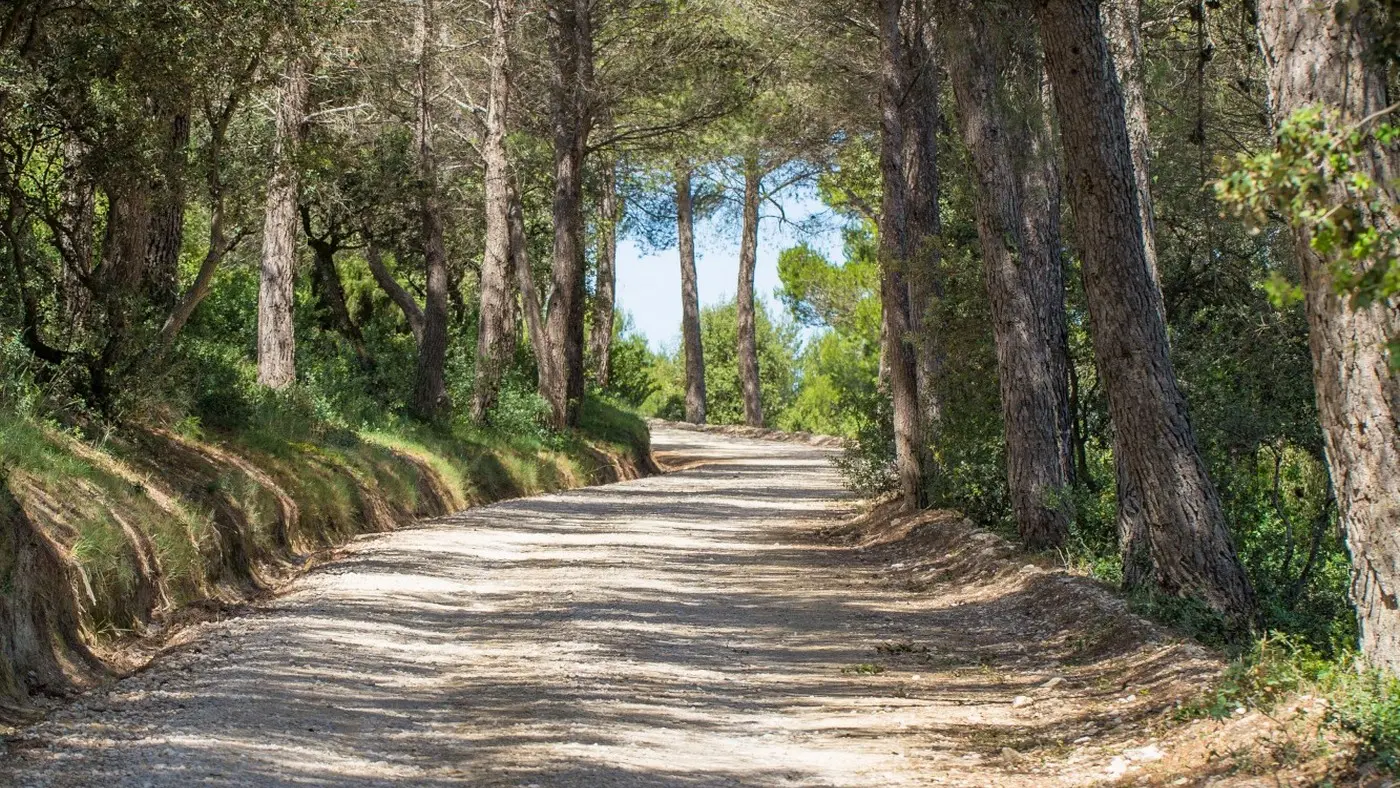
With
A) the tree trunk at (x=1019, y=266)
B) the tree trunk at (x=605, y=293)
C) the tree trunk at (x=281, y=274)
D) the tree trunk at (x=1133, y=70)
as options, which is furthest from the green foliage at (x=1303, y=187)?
the tree trunk at (x=605, y=293)

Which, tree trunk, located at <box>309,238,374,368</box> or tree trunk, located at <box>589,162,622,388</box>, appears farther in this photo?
tree trunk, located at <box>589,162,622,388</box>

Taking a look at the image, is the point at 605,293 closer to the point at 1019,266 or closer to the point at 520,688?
the point at 1019,266

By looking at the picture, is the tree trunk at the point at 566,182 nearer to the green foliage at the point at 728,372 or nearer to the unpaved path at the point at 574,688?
the unpaved path at the point at 574,688

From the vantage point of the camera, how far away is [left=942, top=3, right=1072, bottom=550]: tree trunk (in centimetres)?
1470

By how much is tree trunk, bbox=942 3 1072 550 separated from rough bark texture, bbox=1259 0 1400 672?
705 cm

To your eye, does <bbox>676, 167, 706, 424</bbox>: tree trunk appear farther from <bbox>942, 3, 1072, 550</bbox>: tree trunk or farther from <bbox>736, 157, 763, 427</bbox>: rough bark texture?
<bbox>942, 3, 1072, 550</bbox>: tree trunk

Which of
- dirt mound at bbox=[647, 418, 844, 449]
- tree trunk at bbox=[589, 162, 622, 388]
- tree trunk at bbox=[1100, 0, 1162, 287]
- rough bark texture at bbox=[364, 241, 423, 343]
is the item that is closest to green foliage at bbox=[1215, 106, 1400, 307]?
tree trunk at bbox=[1100, 0, 1162, 287]

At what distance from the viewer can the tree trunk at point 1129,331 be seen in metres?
10.3

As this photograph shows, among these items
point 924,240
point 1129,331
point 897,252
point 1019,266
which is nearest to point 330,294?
point 897,252

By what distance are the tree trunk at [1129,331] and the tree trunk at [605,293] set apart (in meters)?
35.8

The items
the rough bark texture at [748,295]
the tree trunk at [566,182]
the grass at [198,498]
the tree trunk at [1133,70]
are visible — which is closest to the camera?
the grass at [198,498]

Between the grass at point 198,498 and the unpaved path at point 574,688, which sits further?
the grass at point 198,498

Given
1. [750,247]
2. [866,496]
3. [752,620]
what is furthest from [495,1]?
[750,247]

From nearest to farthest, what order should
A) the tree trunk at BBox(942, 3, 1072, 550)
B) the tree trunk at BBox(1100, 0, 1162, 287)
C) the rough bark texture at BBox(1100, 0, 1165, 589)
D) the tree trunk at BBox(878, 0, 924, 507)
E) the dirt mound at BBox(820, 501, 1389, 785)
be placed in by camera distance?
the dirt mound at BBox(820, 501, 1389, 785) < the tree trunk at BBox(942, 3, 1072, 550) < the rough bark texture at BBox(1100, 0, 1165, 589) < the tree trunk at BBox(1100, 0, 1162, 287) < the tree trunk at BBox(878, 0, 924, 507)
